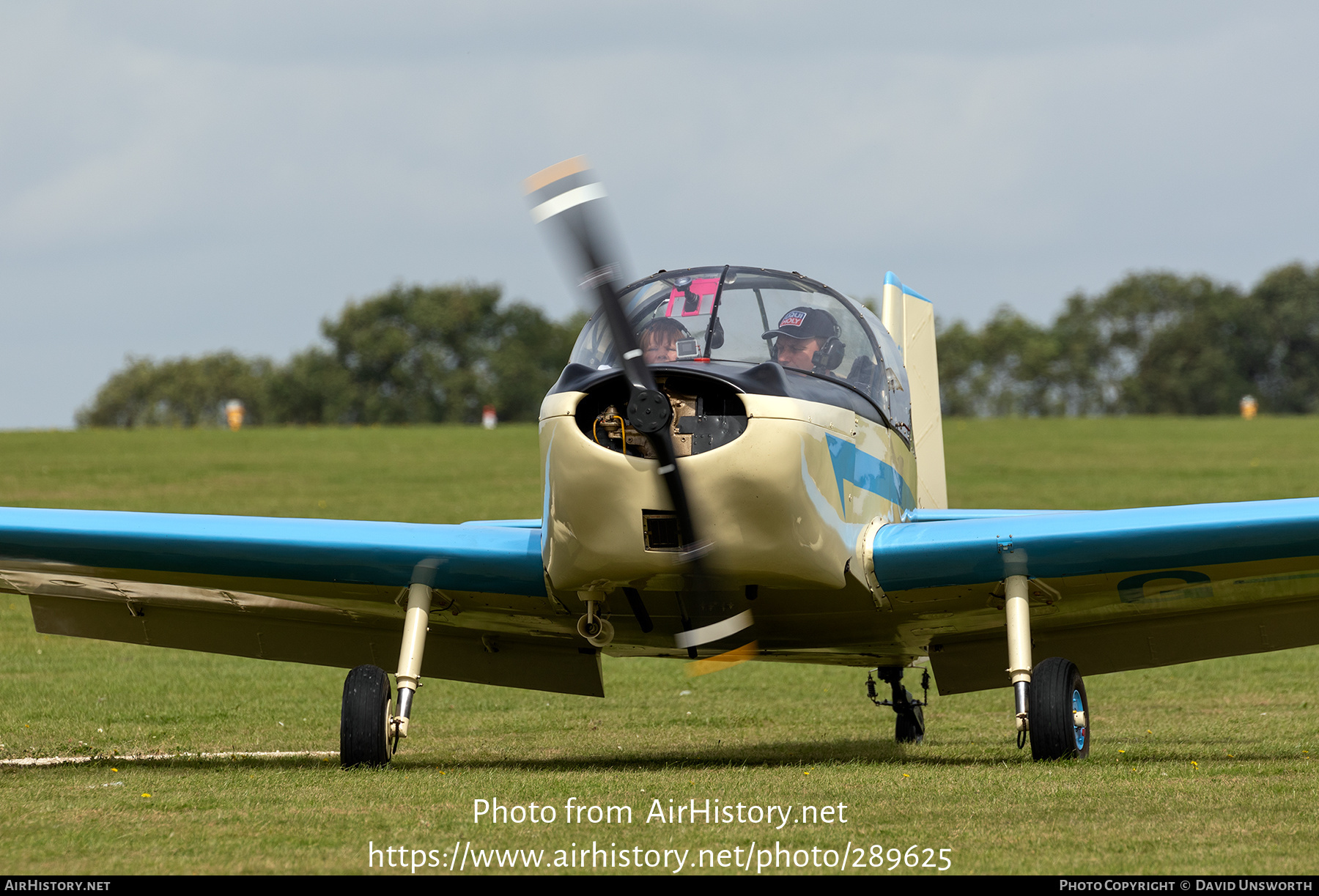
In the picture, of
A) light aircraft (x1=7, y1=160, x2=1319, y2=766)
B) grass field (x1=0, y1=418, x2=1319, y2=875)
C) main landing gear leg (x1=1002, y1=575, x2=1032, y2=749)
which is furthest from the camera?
main landing gear leg (x1=1002, y1=575, x2=1032, y2=749)

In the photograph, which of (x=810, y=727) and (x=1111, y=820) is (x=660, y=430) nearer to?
A: (x=1111, y=820)

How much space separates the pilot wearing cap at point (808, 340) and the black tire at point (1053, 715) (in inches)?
84.6

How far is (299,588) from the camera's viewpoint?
995cm

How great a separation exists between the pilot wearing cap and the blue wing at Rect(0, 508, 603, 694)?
1.92 m

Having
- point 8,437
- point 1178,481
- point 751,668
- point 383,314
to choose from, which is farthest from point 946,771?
point 383,314

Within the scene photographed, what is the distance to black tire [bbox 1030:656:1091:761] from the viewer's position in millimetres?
8227

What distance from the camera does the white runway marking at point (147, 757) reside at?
30.2ft

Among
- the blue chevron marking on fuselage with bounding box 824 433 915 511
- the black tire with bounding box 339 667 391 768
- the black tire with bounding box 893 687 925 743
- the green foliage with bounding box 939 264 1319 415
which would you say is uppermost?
the blue chevron marking on fuselage with bounding box 824 433 915 511

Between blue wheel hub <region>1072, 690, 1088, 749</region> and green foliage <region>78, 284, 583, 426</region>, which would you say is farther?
green foliage <region>78, 284, 583, 426</region>

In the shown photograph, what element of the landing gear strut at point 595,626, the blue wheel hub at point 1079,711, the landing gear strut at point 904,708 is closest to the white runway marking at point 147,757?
the landing gear strut at point 595,626

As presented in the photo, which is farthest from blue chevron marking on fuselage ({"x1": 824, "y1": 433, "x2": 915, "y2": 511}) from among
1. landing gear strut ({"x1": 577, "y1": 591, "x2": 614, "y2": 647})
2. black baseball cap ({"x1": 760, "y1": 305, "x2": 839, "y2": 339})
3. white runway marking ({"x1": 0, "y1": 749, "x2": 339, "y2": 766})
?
white runway marking ({"x1": 0, "y1": 749, "x2": 339, "y2": 766})

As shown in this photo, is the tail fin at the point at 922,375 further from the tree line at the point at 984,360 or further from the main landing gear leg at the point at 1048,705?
the tree line at the point at 984,360

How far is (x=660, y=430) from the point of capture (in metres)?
7.38

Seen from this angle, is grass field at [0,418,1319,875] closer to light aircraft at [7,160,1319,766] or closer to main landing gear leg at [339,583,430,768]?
main landing gear leg at [339,583,430,768]
